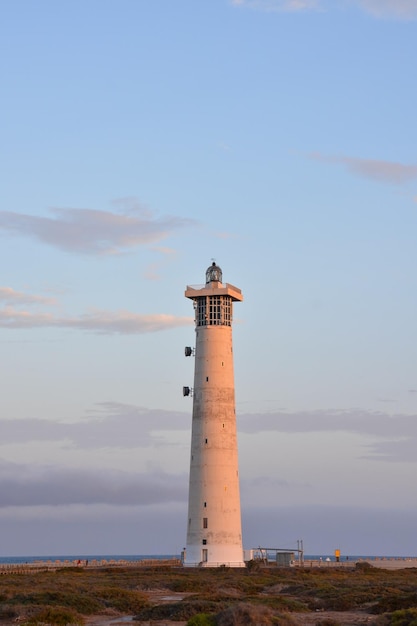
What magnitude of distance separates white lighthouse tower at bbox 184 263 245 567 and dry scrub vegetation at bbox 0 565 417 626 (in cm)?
918

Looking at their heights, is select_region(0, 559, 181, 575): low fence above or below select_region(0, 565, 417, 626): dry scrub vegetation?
above

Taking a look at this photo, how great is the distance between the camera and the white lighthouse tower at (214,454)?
70.1 metres

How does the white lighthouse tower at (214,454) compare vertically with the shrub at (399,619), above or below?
above

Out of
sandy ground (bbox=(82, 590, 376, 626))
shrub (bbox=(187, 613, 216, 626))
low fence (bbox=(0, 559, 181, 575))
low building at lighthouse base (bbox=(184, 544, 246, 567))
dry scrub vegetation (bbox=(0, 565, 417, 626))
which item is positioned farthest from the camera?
low fence (bbox=(0, 559, 181, 575))

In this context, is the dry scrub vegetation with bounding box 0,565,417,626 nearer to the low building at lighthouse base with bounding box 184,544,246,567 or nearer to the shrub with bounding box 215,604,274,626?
the shrub with bounding box 215,604,274,626

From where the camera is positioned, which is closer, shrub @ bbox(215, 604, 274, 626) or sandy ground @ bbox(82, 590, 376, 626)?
shrub @ bbox(215, 604, 274, 626)

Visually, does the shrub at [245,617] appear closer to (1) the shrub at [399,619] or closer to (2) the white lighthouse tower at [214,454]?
(1) the shrub at [399,619]

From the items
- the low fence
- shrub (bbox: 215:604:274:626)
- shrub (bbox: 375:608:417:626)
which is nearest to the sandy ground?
shrub (bbox: 375:608:417:626)

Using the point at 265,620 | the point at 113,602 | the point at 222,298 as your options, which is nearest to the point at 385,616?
the point at 265,620

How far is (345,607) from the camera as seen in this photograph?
130ft

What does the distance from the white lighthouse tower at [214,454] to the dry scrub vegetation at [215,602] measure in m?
9.18

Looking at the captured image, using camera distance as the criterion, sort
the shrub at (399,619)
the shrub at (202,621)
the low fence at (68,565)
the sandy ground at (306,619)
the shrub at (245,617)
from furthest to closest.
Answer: the low fence at (68,565)
the sandy ground at (306,619)
the shrub at (202,621)
the shrub at (399,619)
the shrub at (245,617)

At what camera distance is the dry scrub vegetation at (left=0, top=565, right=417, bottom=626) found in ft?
105

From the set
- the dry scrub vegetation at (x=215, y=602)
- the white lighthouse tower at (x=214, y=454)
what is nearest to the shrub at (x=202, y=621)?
the dry scrub vegetation at (x=215, y=602)
